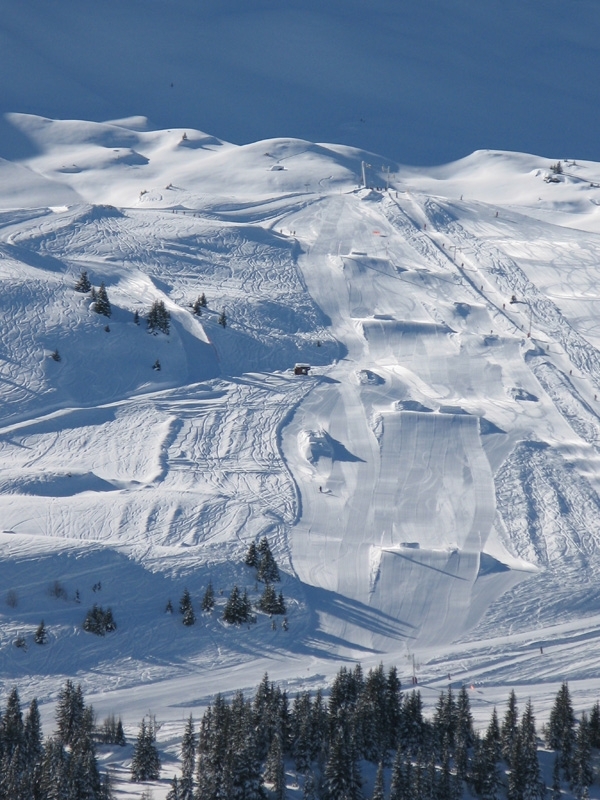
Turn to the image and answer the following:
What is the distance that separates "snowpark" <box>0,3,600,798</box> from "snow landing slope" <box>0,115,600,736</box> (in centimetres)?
13

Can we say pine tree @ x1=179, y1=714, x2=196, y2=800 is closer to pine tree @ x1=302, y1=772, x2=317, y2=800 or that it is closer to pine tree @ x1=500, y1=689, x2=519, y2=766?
pine tree @ x1=302, y1=772, x2=317, y2=800

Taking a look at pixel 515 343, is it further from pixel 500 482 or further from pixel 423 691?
pixel 423 691

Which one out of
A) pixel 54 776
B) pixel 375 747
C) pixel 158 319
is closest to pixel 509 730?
pixel 375 747

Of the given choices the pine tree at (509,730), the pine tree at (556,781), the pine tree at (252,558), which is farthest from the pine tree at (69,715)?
the pine tree at (556,781)

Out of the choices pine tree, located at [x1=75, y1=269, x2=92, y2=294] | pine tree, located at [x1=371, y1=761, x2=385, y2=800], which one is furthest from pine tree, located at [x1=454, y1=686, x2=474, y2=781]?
pine tree, located at [x1=75, y1=269, x2=92, y2=294]

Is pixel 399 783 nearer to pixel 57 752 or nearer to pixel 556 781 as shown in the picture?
pixel 556 781

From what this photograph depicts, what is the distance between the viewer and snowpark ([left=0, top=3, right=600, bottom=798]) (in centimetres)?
3869

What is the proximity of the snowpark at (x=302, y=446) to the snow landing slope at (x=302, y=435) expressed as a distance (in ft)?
0.44

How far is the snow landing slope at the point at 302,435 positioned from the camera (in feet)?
130

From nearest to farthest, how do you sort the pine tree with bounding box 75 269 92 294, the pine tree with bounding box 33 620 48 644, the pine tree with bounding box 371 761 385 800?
the pine tree with bounding box 371 761 385 800 → the pine tree with bounding box 33 620 48 644 → the pine tree with bounding box 75 269 92 294

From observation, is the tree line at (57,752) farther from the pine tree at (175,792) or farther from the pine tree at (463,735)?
the pine tree at (463,735)

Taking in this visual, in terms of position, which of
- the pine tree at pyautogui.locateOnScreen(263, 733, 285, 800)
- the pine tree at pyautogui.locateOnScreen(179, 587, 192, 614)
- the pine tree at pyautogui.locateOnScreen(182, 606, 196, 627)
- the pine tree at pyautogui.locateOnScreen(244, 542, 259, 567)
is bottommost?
the pine tree at pyautogui.locateOnScreen(263, 733, 285, 800)

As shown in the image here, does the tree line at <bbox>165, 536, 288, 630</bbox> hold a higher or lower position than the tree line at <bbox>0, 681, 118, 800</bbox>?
higher

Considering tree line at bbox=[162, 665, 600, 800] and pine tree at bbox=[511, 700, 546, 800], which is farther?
pine tree at bbox=[511, 700, 546, 800]
